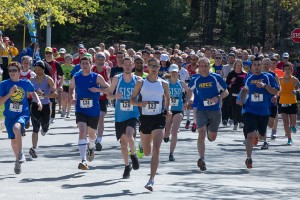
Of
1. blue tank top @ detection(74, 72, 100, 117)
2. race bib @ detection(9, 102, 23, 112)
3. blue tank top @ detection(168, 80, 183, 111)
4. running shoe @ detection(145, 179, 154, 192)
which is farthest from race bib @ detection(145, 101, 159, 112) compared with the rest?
blue tank top @ detection(168, 80, 183, 111)

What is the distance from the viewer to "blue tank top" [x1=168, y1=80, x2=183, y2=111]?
16.8 meters

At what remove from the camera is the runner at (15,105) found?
14.0 meters

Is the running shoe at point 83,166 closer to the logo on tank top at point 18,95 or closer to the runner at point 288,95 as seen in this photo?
the logo on tank top at point 18,95

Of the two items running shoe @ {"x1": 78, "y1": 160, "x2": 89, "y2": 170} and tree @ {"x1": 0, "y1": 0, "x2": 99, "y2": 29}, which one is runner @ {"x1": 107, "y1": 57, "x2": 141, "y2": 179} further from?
tree @ {"x1": 0, "y1": 0, "x2": 99, "y2": 29}

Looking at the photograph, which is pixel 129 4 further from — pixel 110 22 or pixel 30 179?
pixel 30 179

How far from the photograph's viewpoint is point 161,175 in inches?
553

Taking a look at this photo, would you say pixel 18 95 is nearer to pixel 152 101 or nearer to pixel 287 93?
pixel 152 101

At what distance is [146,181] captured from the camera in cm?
1321

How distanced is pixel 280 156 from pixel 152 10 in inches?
1578

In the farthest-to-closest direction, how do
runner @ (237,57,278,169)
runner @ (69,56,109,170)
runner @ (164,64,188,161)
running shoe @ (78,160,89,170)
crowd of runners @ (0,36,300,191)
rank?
1. runner @ (164,64,188,161)
2. runner @ (237,57,278,169)
3. runner @ (69,56,109,170)
4. running shoe @ (78,160,89,170)
5. crowd of runners @ (0,36,300,191)

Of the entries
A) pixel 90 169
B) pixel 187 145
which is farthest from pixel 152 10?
pixel 90 169

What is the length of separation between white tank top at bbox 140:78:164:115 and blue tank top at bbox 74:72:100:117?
218 centimetres

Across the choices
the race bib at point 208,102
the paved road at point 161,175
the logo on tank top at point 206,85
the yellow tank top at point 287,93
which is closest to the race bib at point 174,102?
the paved road at point 161,175

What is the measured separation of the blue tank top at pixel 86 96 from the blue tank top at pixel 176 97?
220 cm
